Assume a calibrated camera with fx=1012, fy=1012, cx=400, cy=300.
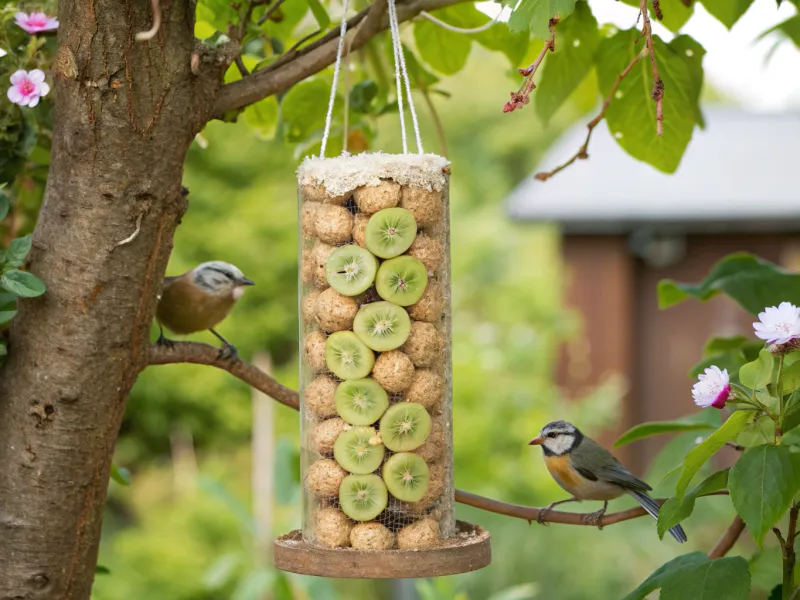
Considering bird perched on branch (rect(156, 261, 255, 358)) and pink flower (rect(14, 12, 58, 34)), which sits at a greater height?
pink flower (rect(14, 12, 58, 34))

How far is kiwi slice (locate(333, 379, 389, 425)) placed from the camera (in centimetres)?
142

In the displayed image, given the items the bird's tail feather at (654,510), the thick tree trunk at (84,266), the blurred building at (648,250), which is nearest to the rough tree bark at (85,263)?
the thick tree trunk at (84,266)

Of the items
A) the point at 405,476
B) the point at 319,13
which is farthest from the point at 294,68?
the point at 405,476

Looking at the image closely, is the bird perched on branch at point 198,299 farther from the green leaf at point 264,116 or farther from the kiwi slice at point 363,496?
the kiwi slice at point 363,496

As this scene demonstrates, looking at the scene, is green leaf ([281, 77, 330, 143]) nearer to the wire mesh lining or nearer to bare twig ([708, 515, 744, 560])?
the wire mesh lining

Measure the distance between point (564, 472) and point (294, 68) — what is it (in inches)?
48.0

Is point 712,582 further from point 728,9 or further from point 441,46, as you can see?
point 441,46

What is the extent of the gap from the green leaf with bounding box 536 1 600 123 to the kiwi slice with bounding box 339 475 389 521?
0.72 m

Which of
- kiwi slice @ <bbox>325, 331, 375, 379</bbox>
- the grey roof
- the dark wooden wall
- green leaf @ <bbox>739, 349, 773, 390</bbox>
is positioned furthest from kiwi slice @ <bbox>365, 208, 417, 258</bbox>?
the dark wooden wall

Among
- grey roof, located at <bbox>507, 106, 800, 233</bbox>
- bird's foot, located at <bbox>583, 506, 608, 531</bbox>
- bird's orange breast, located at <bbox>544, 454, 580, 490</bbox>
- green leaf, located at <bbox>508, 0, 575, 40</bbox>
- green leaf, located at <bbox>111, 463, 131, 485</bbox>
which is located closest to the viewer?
green leaf, located at <bbox>508, 0, 575, 40</bbox>

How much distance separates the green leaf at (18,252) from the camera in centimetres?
129

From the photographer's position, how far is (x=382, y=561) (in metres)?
1.34

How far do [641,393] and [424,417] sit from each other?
683 centimetres

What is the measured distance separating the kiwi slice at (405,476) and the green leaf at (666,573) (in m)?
0.33
